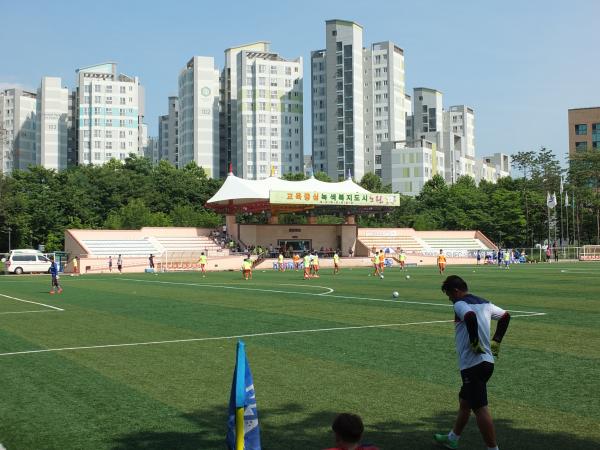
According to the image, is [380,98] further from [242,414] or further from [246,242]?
[242,414]

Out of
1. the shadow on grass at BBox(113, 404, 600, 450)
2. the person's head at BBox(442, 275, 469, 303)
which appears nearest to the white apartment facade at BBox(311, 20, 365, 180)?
the shadow on grass at BBox(113, 404, 600, 450)

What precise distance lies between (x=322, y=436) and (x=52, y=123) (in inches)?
6344

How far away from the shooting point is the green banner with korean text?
6375cm

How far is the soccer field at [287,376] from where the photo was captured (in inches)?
300

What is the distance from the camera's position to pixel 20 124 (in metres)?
166

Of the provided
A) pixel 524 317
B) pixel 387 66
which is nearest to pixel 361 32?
pixel 387 66

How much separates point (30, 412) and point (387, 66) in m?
136

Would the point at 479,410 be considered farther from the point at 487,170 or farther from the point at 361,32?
the point at 487,170

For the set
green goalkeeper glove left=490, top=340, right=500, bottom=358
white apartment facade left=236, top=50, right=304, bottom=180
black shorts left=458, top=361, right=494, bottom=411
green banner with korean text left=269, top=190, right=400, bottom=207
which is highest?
white apartment facade left=236, top=50, right=304, bottom=180

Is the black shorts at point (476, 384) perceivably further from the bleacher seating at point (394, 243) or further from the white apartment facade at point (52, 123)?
the white apartment facade at point (52, 123)

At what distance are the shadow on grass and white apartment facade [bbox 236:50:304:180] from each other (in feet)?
429

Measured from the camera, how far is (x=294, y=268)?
6091 centimetres

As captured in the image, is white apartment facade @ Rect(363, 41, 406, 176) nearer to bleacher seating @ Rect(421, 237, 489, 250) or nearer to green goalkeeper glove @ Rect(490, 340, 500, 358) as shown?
bleacher seating @ Rect(421, 237, 489, 250)

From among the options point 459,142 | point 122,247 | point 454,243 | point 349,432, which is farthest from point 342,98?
point 349,432
